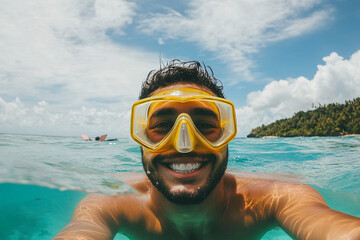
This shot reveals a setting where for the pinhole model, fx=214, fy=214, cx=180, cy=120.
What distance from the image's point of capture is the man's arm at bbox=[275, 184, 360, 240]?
1.51m

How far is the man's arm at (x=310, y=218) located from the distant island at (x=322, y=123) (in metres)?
56.6

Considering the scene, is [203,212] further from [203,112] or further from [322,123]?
[322,123]

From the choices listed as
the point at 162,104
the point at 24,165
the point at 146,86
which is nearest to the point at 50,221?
the point at 24,165

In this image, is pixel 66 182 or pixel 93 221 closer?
pixel 93 221

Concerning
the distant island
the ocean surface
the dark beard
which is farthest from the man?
→ the distant island

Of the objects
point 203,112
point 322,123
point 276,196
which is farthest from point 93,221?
point 322,123

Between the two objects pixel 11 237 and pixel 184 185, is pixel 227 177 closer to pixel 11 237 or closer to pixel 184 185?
pixel 184 185

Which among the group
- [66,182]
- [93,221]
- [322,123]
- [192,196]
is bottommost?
[66,182]

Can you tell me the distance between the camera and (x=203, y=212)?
236 cm

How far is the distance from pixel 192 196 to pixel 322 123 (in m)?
62.9

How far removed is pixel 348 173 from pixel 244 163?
308cm

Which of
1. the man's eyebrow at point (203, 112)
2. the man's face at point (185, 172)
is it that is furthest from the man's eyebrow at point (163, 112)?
the man's face at point (185, 172)

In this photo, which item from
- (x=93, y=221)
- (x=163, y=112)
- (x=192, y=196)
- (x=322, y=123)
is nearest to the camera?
(x=192, y=196)

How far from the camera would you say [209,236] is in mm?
2553
